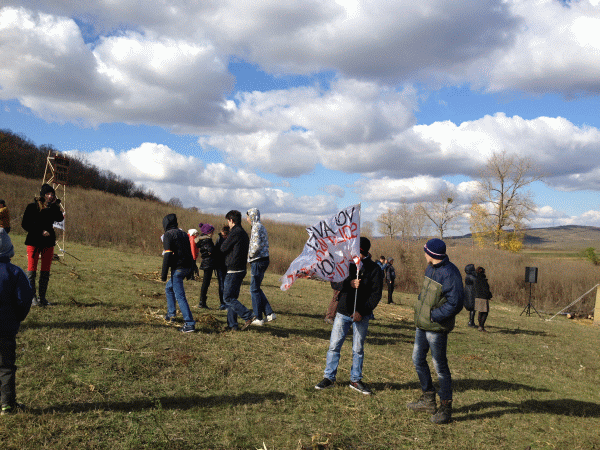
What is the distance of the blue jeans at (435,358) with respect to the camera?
524 centimetres

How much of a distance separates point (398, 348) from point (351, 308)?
13.2 ft

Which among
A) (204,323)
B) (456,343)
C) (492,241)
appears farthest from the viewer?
(492,241)

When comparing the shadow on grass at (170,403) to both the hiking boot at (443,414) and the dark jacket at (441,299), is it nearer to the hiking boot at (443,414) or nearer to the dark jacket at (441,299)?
the hiking boot at (443,414)

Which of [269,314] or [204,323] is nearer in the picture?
[204,323]

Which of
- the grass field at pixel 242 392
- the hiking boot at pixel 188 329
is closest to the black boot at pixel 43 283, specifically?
the grass field at pixel 242 392

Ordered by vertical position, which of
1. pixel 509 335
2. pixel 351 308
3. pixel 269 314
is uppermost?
pixel 351 308

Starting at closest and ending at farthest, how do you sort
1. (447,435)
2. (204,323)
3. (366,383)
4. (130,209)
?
1. (447,435)
2. (366,383)
3. (204,323)
4. (130,209)

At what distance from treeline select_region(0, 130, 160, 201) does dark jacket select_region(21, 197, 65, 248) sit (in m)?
57.5

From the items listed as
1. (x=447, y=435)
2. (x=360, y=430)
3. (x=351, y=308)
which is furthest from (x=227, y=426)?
(x=447, y=435)

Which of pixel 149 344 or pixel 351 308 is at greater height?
pixel 351 308

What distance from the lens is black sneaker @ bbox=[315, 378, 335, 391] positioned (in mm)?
6043

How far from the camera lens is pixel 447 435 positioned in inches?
201

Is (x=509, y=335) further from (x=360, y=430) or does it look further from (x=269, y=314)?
(x=360, y=430)

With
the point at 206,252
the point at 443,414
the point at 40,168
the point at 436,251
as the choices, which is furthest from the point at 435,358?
the point at 40,168
